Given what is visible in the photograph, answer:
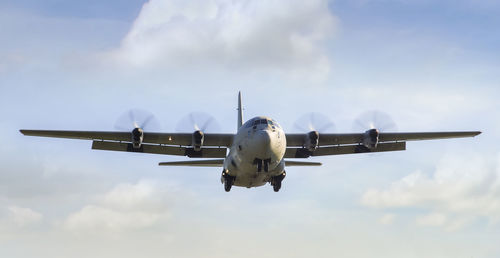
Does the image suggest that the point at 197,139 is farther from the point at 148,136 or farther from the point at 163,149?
the point at 163,149

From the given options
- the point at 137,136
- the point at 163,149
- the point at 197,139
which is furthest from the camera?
the point at 163,149

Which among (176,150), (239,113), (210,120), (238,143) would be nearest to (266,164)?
(238,143)

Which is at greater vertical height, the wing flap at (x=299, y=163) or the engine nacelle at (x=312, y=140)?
the engine nacelle at (x=312, y=140)

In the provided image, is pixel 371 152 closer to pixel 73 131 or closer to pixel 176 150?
pixel 176 150

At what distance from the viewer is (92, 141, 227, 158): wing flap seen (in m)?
32.4

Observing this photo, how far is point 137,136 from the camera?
30.2m

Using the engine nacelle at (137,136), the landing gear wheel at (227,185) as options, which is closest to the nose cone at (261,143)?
the landing gear wheel at (227,185)

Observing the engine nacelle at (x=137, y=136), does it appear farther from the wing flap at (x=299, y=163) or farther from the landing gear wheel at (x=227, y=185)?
the wing flap at (x=299, y=163)

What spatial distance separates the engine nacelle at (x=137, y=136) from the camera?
30.2m

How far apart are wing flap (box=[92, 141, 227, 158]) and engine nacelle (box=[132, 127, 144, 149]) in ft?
6.67

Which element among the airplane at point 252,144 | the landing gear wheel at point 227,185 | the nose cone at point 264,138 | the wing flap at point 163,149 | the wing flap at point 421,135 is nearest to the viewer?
the nose cone at point 264,138

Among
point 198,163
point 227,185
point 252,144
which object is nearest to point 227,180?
point 227,185

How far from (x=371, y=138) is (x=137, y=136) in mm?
14002

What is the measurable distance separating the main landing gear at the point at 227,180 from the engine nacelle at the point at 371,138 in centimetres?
872
